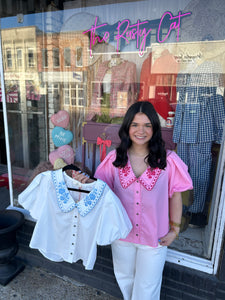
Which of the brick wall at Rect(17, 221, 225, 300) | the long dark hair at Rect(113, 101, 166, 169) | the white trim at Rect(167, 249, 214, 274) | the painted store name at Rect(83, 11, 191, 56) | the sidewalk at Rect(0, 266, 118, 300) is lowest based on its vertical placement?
the sidewalk at Rect(0, 266, 118, 300)

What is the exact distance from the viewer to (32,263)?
2609 mm

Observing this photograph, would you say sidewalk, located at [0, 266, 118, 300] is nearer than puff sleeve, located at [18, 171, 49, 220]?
No

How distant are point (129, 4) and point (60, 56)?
3.93 feet

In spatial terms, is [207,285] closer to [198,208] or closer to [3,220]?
[198,208]

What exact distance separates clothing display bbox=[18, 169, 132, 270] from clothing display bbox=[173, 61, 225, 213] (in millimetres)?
1317

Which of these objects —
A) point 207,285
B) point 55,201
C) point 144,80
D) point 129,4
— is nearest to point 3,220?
point 55,201

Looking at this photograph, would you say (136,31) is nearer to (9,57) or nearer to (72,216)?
(9,57)

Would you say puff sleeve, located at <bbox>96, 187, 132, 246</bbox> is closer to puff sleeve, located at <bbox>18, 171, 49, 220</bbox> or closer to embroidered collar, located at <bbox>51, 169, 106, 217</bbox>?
embroidered collar, located at <bbox>51, 169, 106, 217</bbox>

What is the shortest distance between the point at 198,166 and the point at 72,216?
1.57 meters

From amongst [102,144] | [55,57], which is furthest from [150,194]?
[55,57]

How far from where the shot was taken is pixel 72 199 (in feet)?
5.14

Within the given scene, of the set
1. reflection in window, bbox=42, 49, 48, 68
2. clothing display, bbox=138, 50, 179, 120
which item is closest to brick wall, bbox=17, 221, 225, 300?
clothing display, bbox=138, 50, 179, 120

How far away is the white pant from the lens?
62.6 inches

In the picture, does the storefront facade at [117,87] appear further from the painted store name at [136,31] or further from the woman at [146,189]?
the woman at [146,189]
